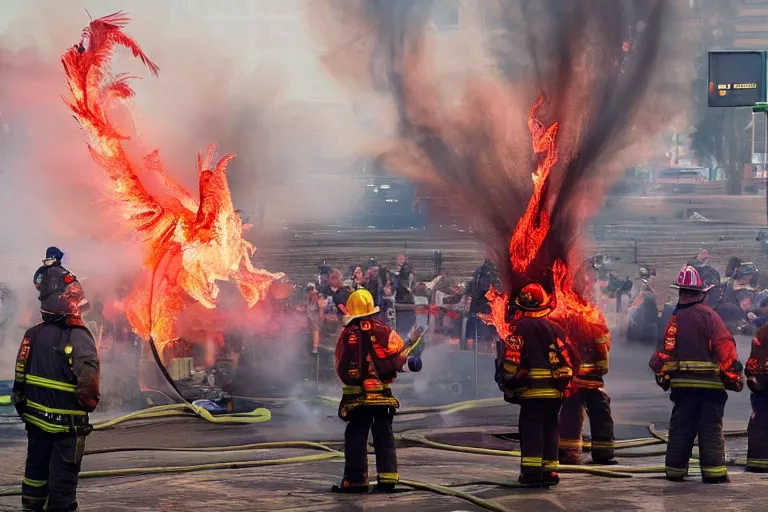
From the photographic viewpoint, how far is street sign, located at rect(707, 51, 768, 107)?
20047 mm

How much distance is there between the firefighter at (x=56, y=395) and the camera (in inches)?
362

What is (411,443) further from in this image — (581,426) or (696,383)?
(696,383)

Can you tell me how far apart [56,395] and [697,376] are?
5.29 m

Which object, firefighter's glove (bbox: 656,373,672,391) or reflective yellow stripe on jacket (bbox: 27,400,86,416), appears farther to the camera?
firefighter's glove (bbox: 656,373,672,391)

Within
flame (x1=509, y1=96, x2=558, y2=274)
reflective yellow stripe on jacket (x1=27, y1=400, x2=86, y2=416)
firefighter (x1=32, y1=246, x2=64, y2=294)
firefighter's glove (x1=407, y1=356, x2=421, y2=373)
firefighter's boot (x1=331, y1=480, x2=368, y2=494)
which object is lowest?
firefighter's boot (x1=331, y1=480, x2=368, y2=494)

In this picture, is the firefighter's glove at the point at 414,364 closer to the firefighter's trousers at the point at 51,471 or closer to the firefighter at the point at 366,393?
the firefighter at the point at 366,393

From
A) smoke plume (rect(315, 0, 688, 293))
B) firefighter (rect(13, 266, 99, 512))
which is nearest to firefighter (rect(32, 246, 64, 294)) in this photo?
firefighter (rect(13, 266, 99, 512))

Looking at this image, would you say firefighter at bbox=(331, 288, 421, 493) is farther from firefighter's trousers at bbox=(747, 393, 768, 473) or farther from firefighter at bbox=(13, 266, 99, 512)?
firefighter's trousers at bbox=(747, 393, 768, 473)

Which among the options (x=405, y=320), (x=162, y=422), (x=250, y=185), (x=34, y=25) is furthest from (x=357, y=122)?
(x=162, y=422)

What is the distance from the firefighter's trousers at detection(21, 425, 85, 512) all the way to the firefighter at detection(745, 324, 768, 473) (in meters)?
6.00

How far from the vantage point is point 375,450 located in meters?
10.6

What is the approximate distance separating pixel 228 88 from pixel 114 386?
12694 mm

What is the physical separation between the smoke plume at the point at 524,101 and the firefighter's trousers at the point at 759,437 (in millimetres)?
2733

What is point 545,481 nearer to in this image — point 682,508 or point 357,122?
point 682,508
